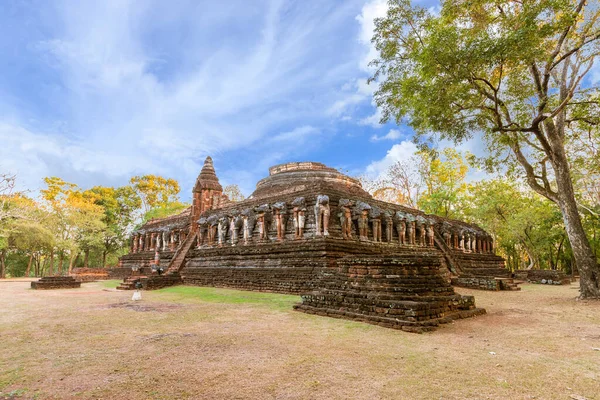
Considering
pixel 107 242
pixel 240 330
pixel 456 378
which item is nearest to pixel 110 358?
pixel 240 330

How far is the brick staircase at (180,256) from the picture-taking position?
20.8 meters

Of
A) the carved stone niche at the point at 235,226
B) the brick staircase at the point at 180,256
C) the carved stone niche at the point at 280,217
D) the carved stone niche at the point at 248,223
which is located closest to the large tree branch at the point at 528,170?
the carved stone niche at the point at 280,217

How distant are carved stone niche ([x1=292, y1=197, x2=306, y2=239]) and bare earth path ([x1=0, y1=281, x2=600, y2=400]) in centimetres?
787

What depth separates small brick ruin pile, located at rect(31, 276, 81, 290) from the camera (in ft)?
57.4

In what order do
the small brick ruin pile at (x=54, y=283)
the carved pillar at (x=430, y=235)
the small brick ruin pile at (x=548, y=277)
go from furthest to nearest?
the carved pillar at (x=430, y=235) → the small brick ruin pile at (x=548, y=277) → the small brick ruin pile at (x=54, y=283)

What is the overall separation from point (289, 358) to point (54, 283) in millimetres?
18618

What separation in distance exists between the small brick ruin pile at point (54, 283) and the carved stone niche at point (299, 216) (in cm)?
1321

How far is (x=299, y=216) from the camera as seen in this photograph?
1611cm

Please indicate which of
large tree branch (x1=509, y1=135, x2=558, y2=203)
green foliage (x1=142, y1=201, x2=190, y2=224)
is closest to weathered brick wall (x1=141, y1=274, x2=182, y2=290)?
large tree branch (x1=509, y1=135, x2=558, y2=203)

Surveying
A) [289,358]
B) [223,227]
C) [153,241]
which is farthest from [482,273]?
[153,241]

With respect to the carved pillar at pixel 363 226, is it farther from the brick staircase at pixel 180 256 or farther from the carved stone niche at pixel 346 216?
the brick staircase at pixel 180 256

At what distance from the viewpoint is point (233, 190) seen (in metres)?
47.7

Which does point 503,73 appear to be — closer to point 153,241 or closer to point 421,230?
point 421,230

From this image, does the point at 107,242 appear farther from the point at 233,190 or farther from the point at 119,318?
the point at 119,318
